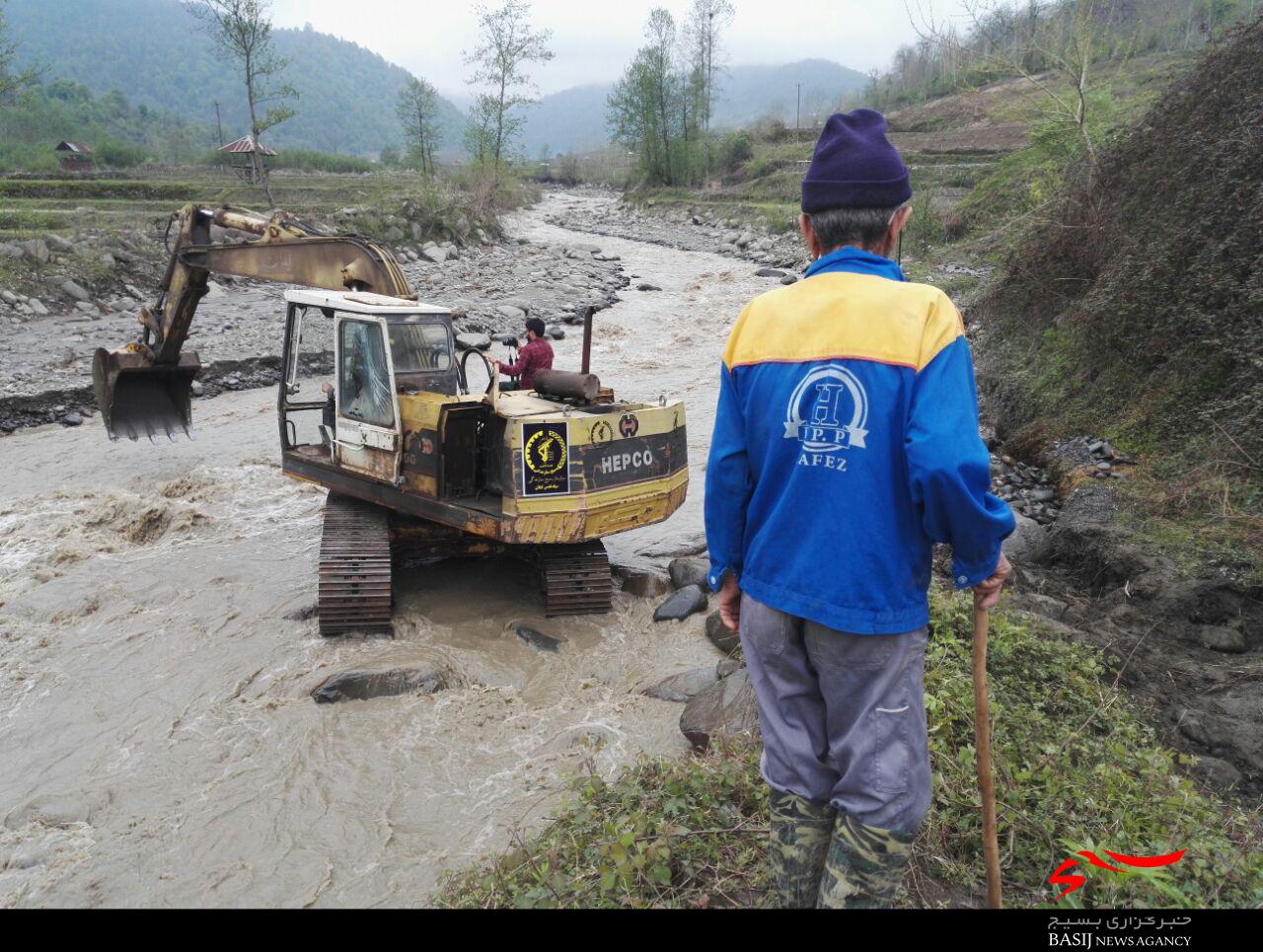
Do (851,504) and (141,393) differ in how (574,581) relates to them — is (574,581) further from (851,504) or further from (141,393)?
(141,393)

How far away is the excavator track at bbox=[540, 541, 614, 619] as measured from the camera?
6586mm

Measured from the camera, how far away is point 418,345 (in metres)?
6.59

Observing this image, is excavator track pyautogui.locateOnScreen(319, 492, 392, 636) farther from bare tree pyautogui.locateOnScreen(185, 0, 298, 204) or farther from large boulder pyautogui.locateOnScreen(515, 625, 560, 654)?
bare tree pyautogui.locateOnScreen(185, 0, 298, 204)

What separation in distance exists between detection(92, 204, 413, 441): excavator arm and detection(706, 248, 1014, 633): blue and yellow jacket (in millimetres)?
5759

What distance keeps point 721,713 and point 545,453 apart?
Result: 2274mm

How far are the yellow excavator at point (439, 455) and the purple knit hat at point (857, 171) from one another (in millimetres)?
3991

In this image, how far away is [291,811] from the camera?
460cm

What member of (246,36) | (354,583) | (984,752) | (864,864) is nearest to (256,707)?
(354,583)

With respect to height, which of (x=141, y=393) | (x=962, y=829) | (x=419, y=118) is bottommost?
(x=962, y=829)

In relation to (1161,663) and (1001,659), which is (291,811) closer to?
(1001,659)

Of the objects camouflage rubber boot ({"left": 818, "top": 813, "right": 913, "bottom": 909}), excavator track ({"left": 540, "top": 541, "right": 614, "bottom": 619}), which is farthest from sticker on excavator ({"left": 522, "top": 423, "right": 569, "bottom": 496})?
camouflage rubber boot ({"left": 818, "top": 813, "right": 913, "bottom": 909})
